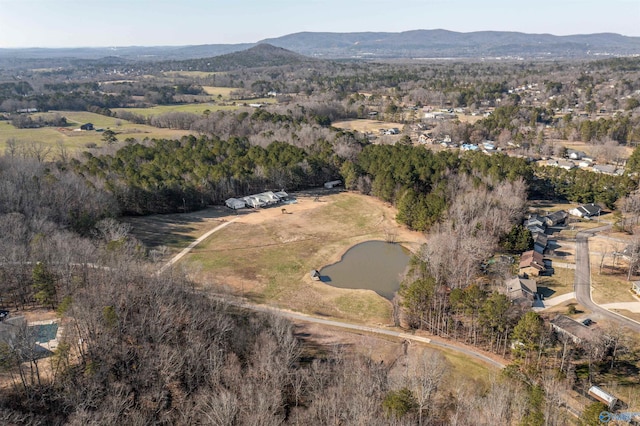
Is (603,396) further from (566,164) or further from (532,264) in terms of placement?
(566,164)

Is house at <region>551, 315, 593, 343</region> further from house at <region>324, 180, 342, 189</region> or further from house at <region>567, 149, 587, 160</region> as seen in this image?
house at <region>567, 149, 587, 160</region>

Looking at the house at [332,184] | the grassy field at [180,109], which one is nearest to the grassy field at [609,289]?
the house at [332,184]

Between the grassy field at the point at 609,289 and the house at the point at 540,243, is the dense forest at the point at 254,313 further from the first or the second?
the grassy field at the point at 609,289

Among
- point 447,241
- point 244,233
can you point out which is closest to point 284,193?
point 244,233

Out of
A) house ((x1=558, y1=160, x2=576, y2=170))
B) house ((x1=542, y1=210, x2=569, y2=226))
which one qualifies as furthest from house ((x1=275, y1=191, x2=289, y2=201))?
house ((x1=558, y1=160, x2=576, y2=170))

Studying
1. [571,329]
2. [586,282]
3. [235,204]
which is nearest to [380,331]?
[571,329]
